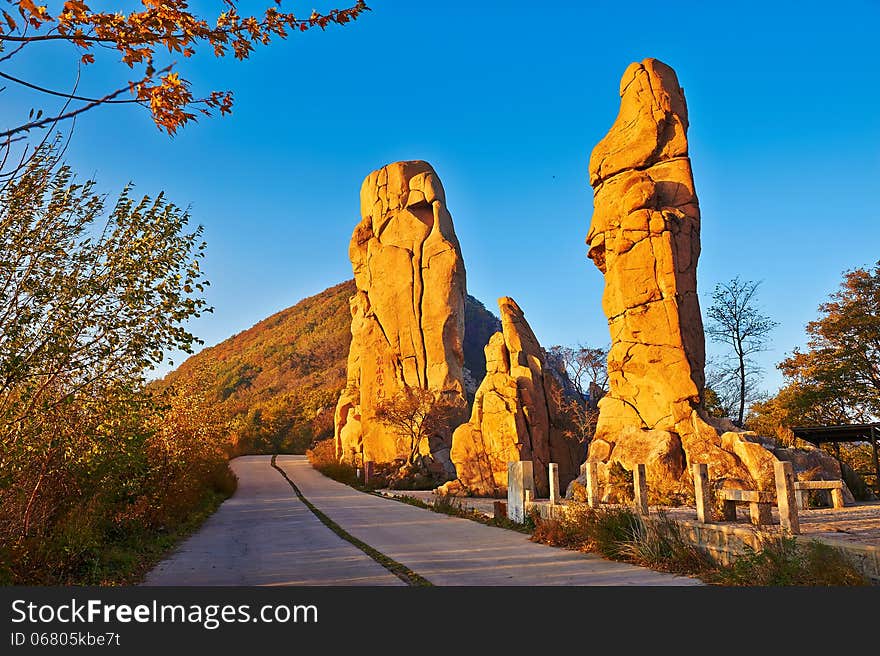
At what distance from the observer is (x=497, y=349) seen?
1141 inches

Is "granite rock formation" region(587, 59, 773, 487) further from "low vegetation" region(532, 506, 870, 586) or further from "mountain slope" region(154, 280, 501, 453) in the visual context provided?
"mountain slope" region(154, 280, 501, 453)

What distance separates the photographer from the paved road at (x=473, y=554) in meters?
8.39

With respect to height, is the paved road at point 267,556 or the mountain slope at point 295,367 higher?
the mountain slope at point 295,367

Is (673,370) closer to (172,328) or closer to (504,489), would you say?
(504,489)

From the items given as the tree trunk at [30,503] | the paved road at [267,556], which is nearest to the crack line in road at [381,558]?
the paved road at [267,556]

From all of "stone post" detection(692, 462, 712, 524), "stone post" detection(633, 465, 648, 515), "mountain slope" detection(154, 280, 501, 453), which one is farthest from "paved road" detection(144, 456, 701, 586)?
"mountain slope" detection(154, 280, 501, 453)

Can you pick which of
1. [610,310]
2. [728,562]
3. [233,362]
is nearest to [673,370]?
[610,310]

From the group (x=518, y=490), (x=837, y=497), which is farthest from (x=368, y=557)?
(x=837, y=497)

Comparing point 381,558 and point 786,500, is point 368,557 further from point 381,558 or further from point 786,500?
point 786,500

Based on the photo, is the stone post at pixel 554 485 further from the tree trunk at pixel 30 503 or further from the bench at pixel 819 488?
the tree trunk at pixel 30 503

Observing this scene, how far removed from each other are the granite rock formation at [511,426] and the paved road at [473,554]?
7185 millimetres

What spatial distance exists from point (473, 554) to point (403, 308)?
32.8m

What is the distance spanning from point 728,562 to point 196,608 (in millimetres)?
6454

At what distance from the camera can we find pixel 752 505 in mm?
10180
